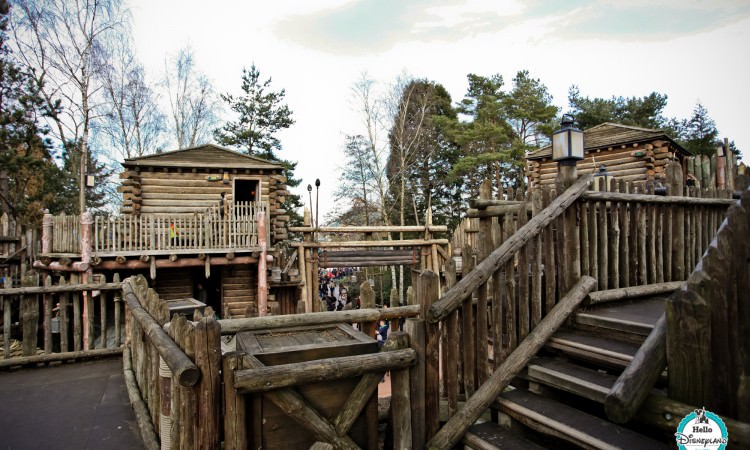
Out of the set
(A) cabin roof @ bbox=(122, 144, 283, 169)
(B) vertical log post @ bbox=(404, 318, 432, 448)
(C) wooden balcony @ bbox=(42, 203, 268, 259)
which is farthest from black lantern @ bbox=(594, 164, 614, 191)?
(A) cabin roof @ bbox=(122, 144, 283, 169)

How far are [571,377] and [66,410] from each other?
4.63m

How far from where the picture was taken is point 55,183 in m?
26.5

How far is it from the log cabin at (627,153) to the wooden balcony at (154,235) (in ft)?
43.8

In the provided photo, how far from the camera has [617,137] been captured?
60.2 ft

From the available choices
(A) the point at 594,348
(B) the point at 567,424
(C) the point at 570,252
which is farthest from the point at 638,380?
(C) the point at 570,252

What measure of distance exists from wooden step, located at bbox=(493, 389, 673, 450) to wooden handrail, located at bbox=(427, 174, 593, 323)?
36.3 inches

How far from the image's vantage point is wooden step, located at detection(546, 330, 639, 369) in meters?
3.19

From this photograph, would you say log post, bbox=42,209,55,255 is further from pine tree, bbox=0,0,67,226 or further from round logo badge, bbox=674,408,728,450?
round logo badge, bbox=674,408,728,450

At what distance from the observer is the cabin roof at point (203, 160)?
53.1ft

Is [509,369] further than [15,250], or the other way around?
[15,250]

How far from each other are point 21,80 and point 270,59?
17118 mm

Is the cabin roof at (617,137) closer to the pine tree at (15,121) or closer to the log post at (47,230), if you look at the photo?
the log post at (47,230)

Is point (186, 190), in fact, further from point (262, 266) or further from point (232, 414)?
point (232, 414)

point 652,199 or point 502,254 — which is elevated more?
point 652,199
